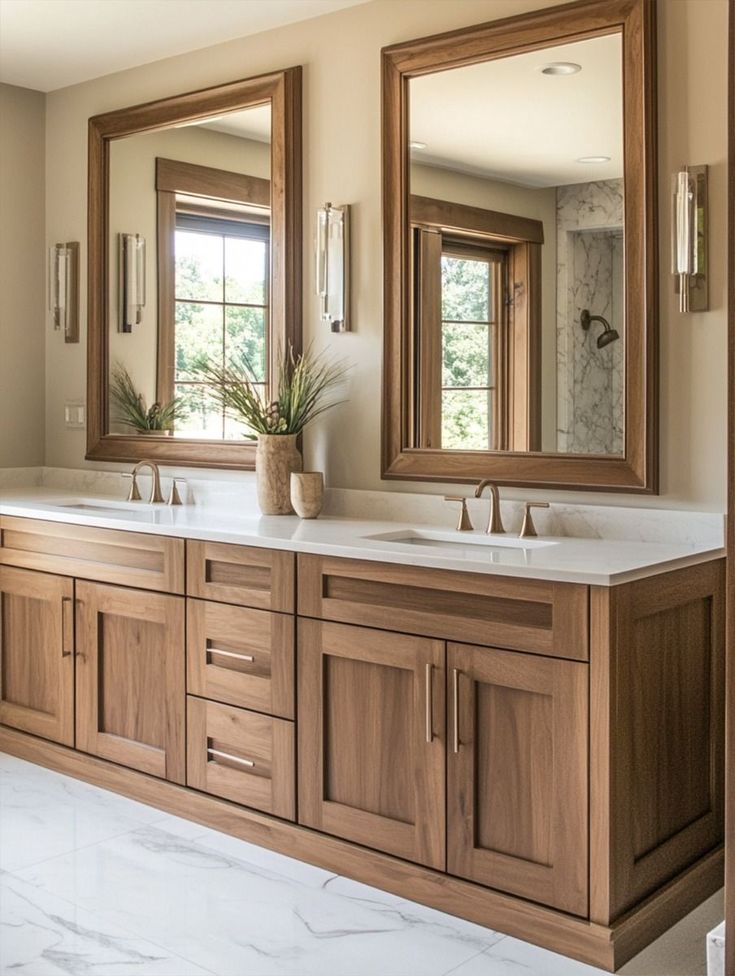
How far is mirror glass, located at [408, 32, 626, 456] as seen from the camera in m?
2.94

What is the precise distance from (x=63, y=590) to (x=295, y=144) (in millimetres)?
1587

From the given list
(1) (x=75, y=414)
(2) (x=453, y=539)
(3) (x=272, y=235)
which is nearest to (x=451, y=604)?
(2) (x=453, y=539)

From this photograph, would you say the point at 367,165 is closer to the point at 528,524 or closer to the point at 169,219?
the point at 169,219

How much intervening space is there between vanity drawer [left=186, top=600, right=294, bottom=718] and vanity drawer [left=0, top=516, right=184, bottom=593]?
0.14 meters

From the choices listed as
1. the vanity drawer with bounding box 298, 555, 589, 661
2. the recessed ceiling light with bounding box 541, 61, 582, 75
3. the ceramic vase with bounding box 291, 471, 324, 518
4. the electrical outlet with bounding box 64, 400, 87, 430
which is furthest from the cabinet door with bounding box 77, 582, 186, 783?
the recessed ceiling light with bounding box 541, 61, 582, 75

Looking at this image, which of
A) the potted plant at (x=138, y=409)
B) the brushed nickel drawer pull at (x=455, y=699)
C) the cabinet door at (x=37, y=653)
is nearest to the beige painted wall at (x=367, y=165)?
the potted plant at (x=138, y=409)

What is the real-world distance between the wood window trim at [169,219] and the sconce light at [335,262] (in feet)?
1.47

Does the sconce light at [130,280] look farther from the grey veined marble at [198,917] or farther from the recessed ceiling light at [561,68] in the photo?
the grey veined marble at [198,917]

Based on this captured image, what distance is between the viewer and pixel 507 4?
3107 mm

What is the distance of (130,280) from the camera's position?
414 centimetres

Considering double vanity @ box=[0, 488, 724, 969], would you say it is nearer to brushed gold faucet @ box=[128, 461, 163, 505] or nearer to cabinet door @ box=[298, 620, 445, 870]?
cabinet door @ box=[298, 620, 445, 870]

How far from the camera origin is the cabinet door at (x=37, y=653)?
11.8ft

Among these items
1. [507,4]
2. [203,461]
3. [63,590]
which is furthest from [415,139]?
[63,590]

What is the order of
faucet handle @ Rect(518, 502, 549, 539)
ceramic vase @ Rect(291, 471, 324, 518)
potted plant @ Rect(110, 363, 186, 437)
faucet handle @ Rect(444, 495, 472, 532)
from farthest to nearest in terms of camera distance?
potted plant @ Rect(110, 363, 186, 437) → ceramic vase @ Rect(291, 471, 324, 518) → faucet handle @ Rect(444, 495, 472, 532) → faucet handle @ Rect(518, 502, 549, 539)
